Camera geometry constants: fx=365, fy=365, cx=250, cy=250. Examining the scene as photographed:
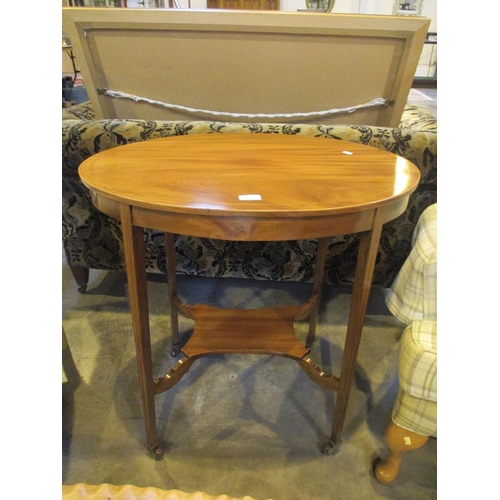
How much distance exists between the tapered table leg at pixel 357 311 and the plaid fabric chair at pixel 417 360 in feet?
0.37

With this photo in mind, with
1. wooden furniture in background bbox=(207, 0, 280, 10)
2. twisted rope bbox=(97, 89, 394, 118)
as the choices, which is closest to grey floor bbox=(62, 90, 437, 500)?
twisted rope bbox=(97, 89, 394, 118)

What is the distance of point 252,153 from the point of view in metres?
0.92

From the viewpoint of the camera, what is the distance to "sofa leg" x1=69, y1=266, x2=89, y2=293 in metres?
1.58

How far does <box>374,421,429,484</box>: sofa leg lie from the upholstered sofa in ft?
2.21

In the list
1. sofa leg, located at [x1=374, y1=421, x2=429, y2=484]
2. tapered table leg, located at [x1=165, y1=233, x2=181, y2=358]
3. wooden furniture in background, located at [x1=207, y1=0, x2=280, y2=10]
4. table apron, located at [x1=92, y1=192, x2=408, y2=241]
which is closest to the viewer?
table apron, located at [x1=92, y1=192, x2=408, y2=241]

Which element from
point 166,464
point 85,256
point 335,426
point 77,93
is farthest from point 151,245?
point 77,93

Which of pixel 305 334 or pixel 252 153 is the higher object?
pixel 252 153

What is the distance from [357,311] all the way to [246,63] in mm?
977

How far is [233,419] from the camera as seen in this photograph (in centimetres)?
110

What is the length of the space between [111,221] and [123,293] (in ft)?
1.24

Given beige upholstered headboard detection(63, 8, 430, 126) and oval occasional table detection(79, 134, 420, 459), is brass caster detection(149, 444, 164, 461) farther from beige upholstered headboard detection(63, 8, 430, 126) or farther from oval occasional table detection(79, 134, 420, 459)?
beige upholstered headboard detection(63, 8, 430, 126)

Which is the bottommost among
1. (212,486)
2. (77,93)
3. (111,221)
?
(212,486)

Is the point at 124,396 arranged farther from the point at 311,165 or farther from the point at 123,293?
the point at 311,165

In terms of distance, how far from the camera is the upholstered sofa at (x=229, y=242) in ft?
3.94
